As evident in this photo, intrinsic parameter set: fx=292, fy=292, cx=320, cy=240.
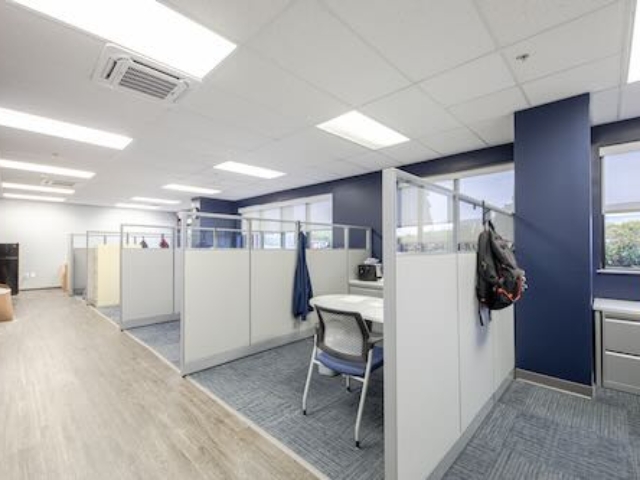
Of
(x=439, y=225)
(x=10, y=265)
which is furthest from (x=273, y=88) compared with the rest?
(x=10, y=265)

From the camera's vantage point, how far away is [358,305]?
251cm

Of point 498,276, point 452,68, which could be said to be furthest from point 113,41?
point 498,276

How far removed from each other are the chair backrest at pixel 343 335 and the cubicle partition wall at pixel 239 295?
56.6 inches

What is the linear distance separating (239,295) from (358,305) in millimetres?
1525

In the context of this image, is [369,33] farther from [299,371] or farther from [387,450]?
[299,371]

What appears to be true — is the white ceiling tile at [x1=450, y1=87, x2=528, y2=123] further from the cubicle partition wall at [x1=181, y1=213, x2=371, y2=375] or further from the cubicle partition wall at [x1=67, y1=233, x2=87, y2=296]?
the cubicle partition wall at [x1=67, y1=233, x2=87, y2=296]

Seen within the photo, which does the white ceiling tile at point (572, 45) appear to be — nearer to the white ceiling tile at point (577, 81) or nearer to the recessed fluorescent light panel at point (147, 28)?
the white ceiling tile at point (577, 81)

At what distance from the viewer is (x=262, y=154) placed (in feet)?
14.0

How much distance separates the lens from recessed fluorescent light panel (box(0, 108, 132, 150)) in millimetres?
2984

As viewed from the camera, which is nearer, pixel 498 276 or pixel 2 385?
pixel 498 276

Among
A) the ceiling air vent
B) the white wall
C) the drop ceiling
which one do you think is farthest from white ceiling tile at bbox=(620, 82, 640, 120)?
the white wall


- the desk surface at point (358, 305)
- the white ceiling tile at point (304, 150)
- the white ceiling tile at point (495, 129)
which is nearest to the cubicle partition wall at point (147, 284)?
the white ceiling tile at point (304, 150)

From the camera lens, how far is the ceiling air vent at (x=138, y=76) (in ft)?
6.61

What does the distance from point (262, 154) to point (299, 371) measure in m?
2.95
